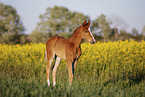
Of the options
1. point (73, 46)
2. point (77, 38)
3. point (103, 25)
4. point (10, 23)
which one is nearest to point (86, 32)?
point (77, 38)

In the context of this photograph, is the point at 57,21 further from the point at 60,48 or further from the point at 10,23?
the point at 60,48

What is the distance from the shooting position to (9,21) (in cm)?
3809

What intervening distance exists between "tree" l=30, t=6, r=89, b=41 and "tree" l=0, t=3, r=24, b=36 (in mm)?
4328

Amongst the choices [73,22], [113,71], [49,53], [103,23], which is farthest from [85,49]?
[103,23]

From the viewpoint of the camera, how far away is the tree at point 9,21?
3781 centimetres

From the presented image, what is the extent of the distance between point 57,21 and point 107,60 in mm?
36224

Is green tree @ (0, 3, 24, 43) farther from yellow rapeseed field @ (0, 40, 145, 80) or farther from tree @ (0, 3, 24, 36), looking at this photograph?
yellow rapeseed field @ (0, 40, 145, 80)

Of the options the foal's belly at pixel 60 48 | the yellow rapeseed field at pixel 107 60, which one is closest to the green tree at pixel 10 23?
the yellow rapeseed field at pixel 107 60

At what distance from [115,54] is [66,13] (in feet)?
124

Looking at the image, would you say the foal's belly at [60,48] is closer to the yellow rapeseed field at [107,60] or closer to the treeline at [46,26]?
the yellow rapeseed field at [107,60]

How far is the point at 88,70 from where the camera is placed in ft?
31.5

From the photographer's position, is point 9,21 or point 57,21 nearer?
point 9,21

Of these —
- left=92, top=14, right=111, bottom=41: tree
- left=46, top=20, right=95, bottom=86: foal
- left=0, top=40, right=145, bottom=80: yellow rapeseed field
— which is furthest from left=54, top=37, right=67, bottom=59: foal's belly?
left=92, top=14, right=111, bottom=41: tree

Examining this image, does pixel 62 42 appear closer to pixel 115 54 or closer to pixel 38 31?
pixel 115 54
